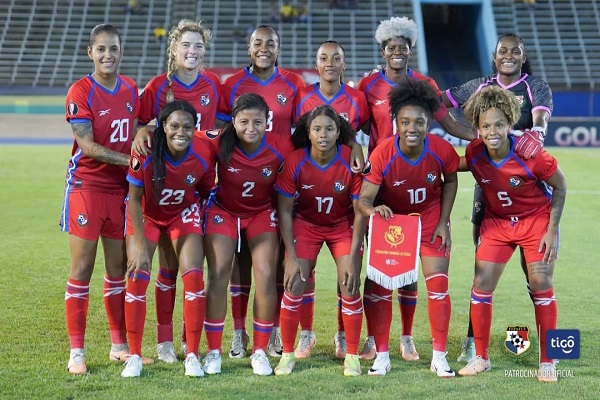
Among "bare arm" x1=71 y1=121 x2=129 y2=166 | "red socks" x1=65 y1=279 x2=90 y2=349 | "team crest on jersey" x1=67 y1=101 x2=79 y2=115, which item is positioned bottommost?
"red socks" x1=65 y1=279 x2=90 y2=349

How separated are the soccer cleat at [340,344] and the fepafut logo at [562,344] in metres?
1.25

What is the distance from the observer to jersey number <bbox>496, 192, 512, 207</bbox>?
5262 millimetres

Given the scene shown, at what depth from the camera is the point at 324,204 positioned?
538 centimetres

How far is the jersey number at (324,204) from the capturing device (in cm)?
536

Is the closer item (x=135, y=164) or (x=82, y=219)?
(x=135, y=164)

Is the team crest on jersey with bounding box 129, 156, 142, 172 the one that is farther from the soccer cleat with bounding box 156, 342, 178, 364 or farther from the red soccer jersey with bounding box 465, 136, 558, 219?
the red soccer jersey with bounding box 465, 136, 558, 219

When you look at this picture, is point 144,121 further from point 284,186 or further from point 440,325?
A: point 440,325

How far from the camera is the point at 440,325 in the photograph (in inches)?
205

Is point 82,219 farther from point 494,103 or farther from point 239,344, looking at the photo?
point 494,103

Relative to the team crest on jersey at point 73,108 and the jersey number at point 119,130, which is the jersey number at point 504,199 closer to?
the jersey number at point 119,130

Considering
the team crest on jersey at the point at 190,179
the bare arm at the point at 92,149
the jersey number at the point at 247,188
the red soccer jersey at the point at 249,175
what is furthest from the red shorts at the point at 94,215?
the jersey number at the point at 247,188

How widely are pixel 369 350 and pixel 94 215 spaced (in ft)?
6.20

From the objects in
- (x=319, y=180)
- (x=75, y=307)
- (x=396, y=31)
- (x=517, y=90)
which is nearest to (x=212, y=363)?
(x=75, y=307)

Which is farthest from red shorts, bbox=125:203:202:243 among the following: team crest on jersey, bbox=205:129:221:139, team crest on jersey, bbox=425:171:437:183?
team crest on jersey, bbox=425:171:437:183
